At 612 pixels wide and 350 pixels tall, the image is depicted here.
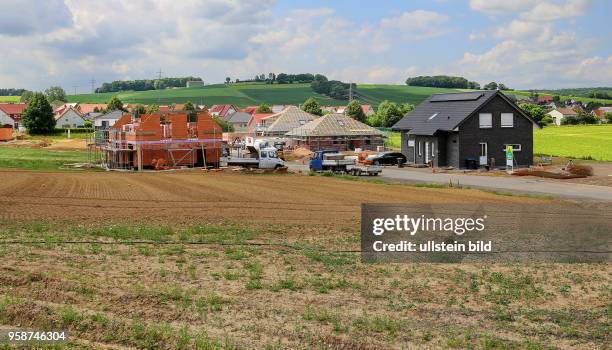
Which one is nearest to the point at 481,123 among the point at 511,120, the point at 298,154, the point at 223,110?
the point at 511,120

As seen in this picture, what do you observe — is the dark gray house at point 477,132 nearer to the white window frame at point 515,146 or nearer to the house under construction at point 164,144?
the white window frame at point 515,146

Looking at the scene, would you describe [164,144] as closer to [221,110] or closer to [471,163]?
[471,163]

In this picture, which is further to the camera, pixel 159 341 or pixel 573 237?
pixel 573 237

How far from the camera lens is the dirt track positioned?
2444 cm

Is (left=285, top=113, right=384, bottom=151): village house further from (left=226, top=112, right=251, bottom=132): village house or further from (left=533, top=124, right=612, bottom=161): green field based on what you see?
(left=226, top=112, right=251, bottom=132): village house

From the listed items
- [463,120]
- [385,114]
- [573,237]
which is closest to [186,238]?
[573,237]

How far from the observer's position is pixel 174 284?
1395 centimetres

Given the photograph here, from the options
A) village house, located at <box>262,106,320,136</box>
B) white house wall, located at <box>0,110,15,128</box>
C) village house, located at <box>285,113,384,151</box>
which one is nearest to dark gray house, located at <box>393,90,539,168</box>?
village house, located at <box>285,113,384,151</box>

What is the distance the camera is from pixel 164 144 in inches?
2050

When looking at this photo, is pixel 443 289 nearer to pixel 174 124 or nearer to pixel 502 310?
pixel 502 310

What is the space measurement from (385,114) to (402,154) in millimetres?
61599

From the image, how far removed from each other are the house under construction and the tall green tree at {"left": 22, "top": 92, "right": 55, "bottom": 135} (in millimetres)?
51181

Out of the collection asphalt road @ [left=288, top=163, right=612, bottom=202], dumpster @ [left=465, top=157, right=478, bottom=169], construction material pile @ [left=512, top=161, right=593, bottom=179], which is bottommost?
asphalt road @ [left=288, top=163, right=612, bottom=202]

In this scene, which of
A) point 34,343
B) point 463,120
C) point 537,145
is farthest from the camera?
point 537,145
